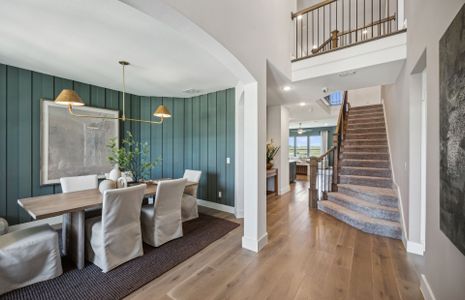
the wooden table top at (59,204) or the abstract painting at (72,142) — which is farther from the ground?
the abstract painting at (72,142)

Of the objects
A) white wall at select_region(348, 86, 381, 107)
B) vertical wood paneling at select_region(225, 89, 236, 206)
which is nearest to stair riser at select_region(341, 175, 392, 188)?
vertical wood paneling at select_region(225, 89, 236, 206)

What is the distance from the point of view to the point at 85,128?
394 centimetres

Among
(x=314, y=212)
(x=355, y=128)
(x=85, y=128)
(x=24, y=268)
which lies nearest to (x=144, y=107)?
(x=85, y=128)

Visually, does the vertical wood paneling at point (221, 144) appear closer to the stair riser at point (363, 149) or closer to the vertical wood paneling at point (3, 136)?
the stair riser at point (363, 149)

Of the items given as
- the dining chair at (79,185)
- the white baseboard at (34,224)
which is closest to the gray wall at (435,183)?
the dining chair at (79,185)

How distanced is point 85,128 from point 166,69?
2.15 meters

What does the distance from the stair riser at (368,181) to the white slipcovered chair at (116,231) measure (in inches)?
161

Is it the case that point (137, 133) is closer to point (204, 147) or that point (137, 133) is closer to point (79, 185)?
point (204, 147)

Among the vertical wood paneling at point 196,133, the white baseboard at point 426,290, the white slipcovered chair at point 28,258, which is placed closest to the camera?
the white baseboard at point 426,290

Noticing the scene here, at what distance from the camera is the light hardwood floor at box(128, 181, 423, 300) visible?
1825 millimetres

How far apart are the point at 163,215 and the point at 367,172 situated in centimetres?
424

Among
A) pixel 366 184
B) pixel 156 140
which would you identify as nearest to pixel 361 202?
pixel 366 184

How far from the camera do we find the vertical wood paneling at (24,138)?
3229 millimetres

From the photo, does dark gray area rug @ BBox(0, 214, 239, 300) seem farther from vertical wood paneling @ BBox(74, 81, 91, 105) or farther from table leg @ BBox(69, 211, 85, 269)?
vertical wood paneling @ BBox(74, 81, 91, 105)
